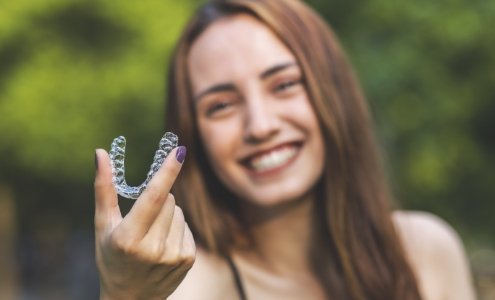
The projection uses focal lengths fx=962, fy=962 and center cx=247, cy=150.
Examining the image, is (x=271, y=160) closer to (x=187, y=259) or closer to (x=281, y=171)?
(x=281, y=171)

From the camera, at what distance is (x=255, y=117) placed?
2498 mm

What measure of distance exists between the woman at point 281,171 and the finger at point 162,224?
686 mm

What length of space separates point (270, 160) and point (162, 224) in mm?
923

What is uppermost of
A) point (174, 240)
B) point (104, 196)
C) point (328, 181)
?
point (104, 196)

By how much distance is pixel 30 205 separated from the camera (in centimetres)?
1123

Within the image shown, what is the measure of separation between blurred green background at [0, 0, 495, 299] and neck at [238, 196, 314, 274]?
2861 millimetres

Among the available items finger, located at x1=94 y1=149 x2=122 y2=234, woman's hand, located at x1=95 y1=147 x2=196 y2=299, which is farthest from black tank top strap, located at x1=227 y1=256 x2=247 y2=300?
finger, located at x1=94 y1=149 x2=122 y2=234

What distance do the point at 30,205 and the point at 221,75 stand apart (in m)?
9.08

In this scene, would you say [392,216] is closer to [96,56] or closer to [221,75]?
[221,75]

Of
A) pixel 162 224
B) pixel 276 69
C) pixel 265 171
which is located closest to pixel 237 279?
pixel 265 171

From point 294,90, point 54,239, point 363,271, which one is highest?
point 294,90

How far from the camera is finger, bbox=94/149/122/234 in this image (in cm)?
163

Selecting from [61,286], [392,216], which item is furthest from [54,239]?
[392,216]

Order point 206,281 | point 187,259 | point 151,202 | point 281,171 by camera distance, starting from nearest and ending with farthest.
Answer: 1. point 151,202
2. point 187,259
3. point 206,281
4. point 281,171
